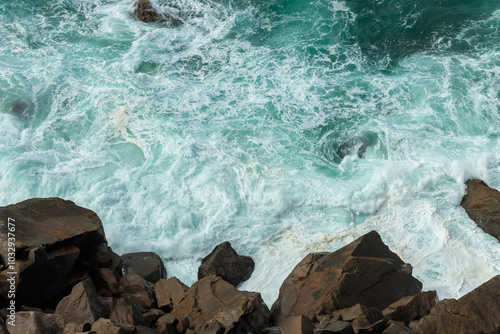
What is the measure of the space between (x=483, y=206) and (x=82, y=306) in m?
Answer: 10.0

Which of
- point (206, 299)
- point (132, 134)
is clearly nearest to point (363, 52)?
point (132, 134)

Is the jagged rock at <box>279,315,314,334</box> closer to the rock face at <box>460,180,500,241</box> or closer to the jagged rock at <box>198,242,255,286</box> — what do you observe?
the jagged rock at <box>198,242,255,286</box>

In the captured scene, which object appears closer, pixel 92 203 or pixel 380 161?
pixel 92 203

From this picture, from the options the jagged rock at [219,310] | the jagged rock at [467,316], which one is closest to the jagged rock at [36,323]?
the jagged rock at [219,310]

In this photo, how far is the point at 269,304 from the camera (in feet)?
38.1

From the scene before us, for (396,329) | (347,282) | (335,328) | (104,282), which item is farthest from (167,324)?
(396,329)

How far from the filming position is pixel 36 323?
324 inches

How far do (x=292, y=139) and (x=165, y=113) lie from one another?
4226 mm

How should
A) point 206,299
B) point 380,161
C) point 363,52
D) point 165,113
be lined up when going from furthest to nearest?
point 363,52 → point 165,113 → point 380,161 → point 206,299

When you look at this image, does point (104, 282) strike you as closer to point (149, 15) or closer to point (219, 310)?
point (219, 310)

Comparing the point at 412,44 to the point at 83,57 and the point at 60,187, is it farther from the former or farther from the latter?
the point at 60,187

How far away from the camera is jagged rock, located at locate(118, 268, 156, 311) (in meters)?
10.2

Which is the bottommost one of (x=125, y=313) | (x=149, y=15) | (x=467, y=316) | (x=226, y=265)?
(x=226, y=265)

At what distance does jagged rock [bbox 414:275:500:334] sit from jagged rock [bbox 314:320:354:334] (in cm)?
116
